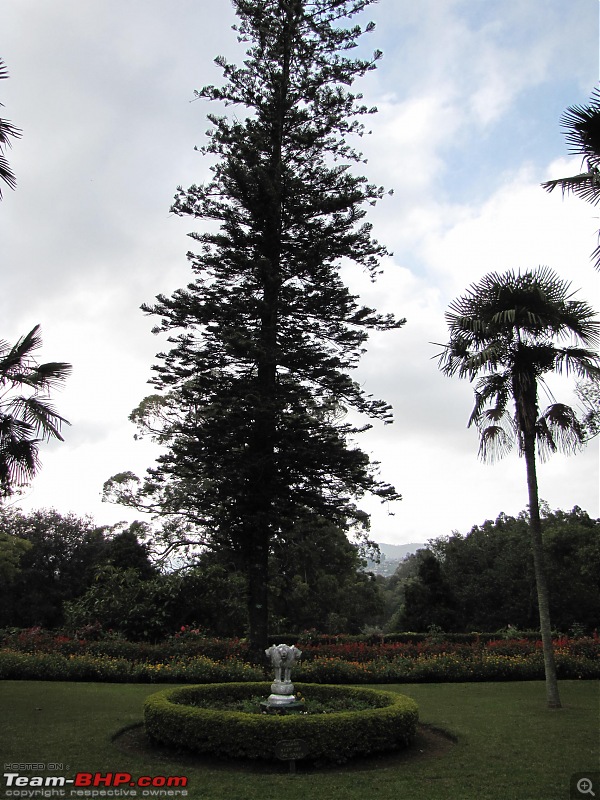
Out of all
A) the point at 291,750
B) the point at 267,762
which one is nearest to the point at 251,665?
the point at 267,762

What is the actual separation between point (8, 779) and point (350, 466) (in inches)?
331

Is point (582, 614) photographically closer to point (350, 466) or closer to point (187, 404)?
point (350, 466)

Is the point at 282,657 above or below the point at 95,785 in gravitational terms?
above

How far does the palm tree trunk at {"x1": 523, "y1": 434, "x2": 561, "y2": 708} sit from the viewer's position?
9359mm

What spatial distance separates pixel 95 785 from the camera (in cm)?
557

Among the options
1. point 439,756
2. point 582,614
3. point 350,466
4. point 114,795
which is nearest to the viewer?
point 114,795

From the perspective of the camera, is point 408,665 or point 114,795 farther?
point 408,665

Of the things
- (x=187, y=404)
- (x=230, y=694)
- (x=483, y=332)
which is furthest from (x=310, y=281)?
(x=230, y=694)

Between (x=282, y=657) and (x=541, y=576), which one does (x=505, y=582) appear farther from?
(x=282, y=657)

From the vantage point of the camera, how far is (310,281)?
1355 centimetres

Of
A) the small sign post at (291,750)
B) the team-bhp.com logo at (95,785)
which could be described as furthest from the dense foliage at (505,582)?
the team-bhp.com logo at (95,785)
